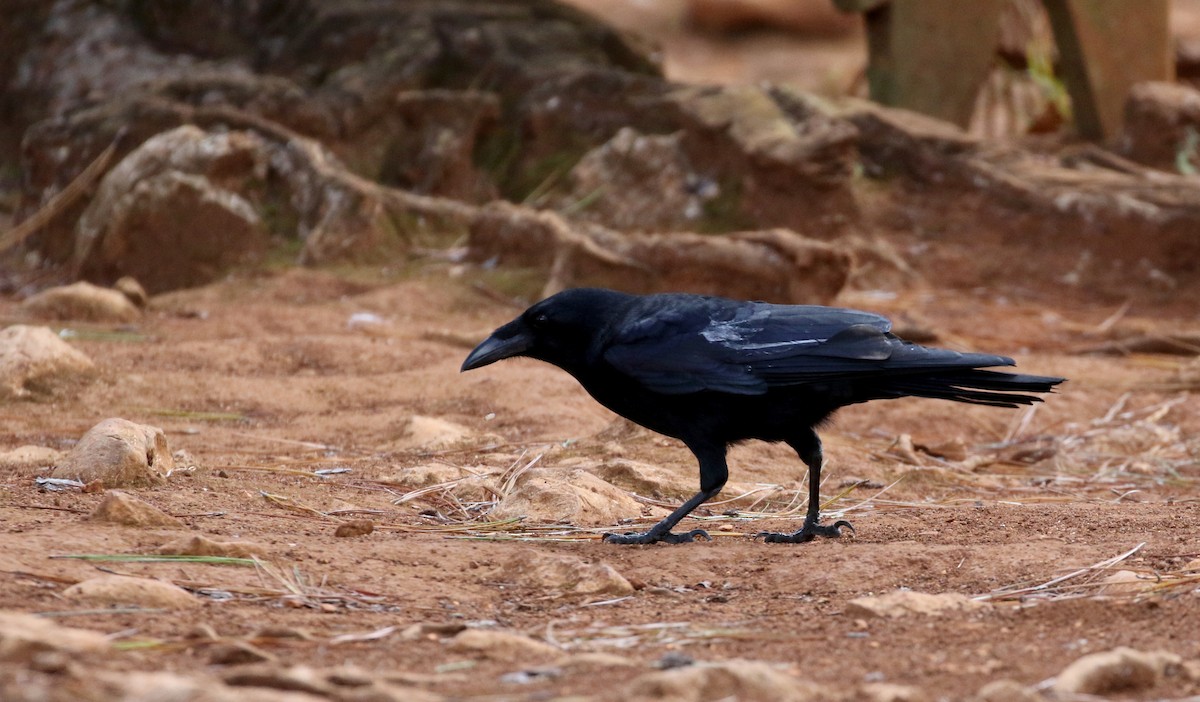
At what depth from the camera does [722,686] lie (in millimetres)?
2020

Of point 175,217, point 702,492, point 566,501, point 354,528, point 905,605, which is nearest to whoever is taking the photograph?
point 905,605

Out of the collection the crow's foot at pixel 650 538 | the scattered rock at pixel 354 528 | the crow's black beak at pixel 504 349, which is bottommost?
the crow's foot at pixel 650 538

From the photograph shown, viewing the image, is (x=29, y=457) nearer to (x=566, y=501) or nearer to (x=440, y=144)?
(x=566, y=501)

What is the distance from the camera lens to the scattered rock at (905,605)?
9.02ft

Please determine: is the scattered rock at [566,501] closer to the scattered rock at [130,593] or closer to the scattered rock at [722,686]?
the scattered rock at [130,593]

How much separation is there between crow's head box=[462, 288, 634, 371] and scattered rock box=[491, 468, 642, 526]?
1.12 ft

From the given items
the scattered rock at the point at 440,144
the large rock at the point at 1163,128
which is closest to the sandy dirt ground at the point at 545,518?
the scattered rock at the point at 440,144

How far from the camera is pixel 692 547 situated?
3574 mm

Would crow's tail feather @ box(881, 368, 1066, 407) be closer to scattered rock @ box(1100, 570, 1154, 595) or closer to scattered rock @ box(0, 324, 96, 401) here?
scattered rock @ box(1100, 570, 1154, 595)

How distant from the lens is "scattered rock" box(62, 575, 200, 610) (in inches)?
102

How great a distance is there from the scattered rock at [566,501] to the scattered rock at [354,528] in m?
0.47

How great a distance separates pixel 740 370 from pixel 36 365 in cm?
291

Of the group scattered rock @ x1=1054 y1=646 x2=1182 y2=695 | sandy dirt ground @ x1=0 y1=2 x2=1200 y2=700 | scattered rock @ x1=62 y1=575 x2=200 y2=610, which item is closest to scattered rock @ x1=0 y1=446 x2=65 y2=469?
sandy dirt ground @ x1=0 y1=2 x2=1200 y2=700

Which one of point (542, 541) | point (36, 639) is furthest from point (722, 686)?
point (542, 541)
